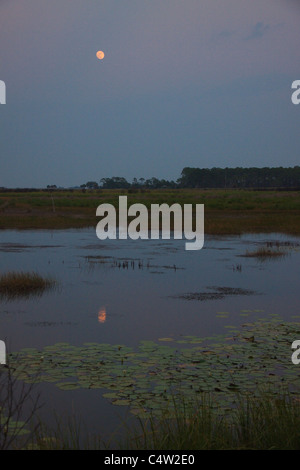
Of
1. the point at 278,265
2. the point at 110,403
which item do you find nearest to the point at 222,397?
the point at 110,403

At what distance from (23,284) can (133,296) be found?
3039 millimetres

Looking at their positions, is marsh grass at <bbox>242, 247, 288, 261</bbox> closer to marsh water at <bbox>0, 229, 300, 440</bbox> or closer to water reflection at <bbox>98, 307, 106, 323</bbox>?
marsh water at <bbox>0, 229, 300, 440</bbox>

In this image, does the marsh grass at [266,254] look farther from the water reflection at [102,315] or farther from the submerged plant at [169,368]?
the submerged plant at [169,368]

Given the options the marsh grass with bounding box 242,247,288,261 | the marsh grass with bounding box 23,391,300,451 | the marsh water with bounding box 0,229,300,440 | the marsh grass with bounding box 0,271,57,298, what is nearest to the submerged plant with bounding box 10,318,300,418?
the marsh water with bounding box 0,229,300,440

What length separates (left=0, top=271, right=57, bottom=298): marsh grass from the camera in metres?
14.0

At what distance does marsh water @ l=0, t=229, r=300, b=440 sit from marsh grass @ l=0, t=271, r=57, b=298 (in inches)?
14.2

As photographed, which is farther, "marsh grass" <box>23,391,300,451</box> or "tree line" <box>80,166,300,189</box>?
"tree line" <box>80,166,300,189</box>

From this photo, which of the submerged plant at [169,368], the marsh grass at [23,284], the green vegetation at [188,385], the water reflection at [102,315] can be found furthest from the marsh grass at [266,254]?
the submerged plant at [169,368]

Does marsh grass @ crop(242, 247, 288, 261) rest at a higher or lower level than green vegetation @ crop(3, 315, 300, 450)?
higher

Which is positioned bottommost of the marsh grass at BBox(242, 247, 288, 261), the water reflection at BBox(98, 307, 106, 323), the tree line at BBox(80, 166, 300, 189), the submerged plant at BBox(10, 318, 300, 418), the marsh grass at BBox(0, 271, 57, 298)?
the submerged plant at BBox(10, 318, 300, 418)

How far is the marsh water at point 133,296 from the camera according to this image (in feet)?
32.8

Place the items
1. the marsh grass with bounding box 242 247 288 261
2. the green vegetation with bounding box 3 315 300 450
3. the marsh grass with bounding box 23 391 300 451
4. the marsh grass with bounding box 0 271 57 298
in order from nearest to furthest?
the marsh grass with bounding box 23 391 300 451 < the green vegetation with bounding box 3 315 300 450 < the marsh grass with bounding box 0 271 57 298 < the marsh grass with bounding box 242 247 288 261

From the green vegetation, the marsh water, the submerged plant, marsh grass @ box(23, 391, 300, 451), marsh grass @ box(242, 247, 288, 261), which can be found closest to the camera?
marsh grass @ box(23, 391, 300, 451)

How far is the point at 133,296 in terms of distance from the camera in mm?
13828
